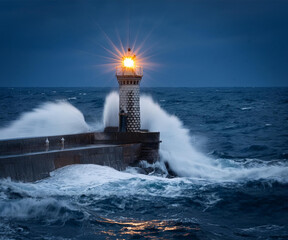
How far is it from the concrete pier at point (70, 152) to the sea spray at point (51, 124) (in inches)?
142

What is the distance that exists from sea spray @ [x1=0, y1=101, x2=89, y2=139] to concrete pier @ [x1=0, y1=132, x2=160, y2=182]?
360 centimetres

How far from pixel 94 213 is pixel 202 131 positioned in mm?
19963

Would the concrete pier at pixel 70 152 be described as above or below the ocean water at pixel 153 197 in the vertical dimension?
above

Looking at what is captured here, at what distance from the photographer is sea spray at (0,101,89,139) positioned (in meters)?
20.9

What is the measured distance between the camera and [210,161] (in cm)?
1975

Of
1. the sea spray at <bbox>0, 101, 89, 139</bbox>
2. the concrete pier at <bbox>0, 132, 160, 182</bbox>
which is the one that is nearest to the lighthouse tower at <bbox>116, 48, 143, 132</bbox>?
the concrete pier at <bbox>0, 132, 160, 182</bbox>

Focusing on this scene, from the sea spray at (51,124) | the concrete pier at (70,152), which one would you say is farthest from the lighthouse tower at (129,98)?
the sea spray at (51,124)

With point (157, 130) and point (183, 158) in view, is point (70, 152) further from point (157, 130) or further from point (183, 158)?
point (157, 130)

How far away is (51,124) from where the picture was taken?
70.1 feet

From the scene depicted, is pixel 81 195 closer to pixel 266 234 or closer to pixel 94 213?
pixel 94 213

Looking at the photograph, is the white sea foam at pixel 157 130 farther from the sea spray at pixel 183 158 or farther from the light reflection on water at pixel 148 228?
the light reflection on water at pixel 148 228

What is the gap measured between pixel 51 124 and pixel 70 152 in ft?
24.0

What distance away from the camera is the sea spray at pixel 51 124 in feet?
68.5

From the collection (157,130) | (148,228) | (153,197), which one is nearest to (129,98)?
(157,130)
